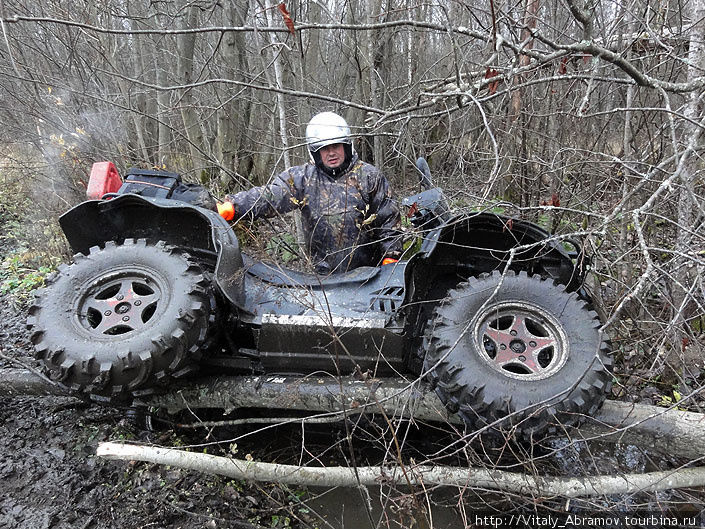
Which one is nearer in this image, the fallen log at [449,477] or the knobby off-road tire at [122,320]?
the fallen log at [449,477]

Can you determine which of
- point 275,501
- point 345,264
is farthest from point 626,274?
point 275,501

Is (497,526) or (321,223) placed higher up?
(321,223)

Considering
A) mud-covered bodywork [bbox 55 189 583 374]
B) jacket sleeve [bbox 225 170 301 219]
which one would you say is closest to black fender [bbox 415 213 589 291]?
mud-covered bodywork [bbox 55 189 583 374]

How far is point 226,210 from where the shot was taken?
3.45 meters

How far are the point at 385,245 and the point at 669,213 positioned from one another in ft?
6.86

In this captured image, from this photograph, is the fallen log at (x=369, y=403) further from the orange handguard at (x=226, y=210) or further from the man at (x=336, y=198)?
the man at (x=336, y=198)

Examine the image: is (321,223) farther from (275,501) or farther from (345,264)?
(275,501)

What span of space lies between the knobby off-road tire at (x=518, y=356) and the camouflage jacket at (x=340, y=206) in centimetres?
130

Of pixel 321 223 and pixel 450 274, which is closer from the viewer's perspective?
pixel 450 274

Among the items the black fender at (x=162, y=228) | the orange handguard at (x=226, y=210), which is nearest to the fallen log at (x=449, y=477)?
the black fender at (x=162, y=228)

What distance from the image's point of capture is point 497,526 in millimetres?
2752

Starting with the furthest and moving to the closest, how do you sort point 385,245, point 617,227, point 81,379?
point 385,245 → point 617,227 → point 81,379

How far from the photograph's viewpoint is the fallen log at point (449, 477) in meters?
2.28

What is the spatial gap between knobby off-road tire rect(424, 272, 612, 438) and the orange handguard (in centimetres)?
170
